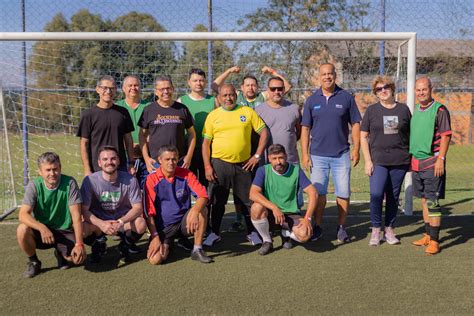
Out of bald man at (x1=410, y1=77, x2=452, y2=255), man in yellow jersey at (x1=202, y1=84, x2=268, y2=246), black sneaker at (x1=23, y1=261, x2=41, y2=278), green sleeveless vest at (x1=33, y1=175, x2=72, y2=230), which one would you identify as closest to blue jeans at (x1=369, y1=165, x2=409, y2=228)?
bald man at (x1=410, y1=77, x2=452, y2=255)

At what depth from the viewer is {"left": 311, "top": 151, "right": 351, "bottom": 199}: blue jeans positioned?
5.04 metres

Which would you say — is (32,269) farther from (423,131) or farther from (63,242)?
(423,131)

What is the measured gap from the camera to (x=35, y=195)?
161 inches

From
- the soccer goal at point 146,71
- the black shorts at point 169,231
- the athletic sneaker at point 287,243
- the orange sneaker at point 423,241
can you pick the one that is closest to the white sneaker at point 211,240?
the black shorts at point 169,231

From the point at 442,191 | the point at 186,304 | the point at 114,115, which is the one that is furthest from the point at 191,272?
the point at 442,191

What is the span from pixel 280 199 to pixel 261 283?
3.82 feet

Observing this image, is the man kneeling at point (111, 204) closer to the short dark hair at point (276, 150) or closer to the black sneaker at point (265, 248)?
the black sneaker at point (265, 248)

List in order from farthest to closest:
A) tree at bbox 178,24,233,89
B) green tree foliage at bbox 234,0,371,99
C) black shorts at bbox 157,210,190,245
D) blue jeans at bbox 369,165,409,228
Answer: tree at bbox 178,24,233,89
green tree foliage at bbox 234,0,371,99
blue jeans at bbox 369,165,409,228
black shorts at bbox 157,210,190,245

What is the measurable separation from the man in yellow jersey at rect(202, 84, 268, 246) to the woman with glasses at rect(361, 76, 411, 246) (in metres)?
1.09

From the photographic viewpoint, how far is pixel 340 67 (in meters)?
8.24

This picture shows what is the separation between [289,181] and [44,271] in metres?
2.41

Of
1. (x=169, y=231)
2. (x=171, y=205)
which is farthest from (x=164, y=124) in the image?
(x=169, y=231)

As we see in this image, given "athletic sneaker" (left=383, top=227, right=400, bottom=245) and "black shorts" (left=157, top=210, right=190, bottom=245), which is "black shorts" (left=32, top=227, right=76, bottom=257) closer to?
"black shorts" (left=157, top=210, right=190, bottom=245)

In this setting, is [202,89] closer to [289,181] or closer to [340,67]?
[289,181]
